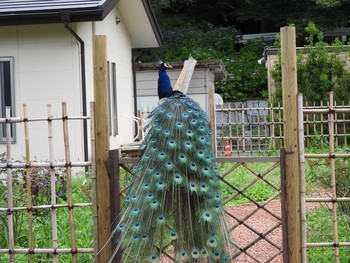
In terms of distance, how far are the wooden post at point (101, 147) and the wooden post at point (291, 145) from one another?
1506mm

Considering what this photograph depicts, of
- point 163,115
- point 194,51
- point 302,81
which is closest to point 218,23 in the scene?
point 194,51

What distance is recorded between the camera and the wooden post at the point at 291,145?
5.48 m

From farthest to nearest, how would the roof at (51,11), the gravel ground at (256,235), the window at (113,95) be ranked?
the window at (113,95), the roof at (51,11), the gravel ground at (256,235)

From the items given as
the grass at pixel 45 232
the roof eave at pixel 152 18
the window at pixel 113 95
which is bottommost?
the grass at pixel 45 232

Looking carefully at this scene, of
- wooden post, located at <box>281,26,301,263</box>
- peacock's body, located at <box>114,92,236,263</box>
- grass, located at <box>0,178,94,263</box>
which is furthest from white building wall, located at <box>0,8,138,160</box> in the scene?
wooden post, located at <box>281,26,301,263</box>

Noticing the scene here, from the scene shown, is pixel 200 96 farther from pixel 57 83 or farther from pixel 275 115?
pixel 57 83

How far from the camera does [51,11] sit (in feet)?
34.9

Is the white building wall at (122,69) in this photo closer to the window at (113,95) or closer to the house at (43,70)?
the window at (113,95)

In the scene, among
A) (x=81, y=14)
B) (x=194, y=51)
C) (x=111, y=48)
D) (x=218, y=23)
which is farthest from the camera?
(x=218, y=23)

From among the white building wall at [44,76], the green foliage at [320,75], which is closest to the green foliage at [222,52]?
the green foliage at [320,75]

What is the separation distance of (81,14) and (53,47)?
933 millimetres

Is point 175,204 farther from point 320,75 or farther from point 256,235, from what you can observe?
point 320,75

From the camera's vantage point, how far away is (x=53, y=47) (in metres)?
11.3

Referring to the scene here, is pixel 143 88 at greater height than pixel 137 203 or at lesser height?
greater
